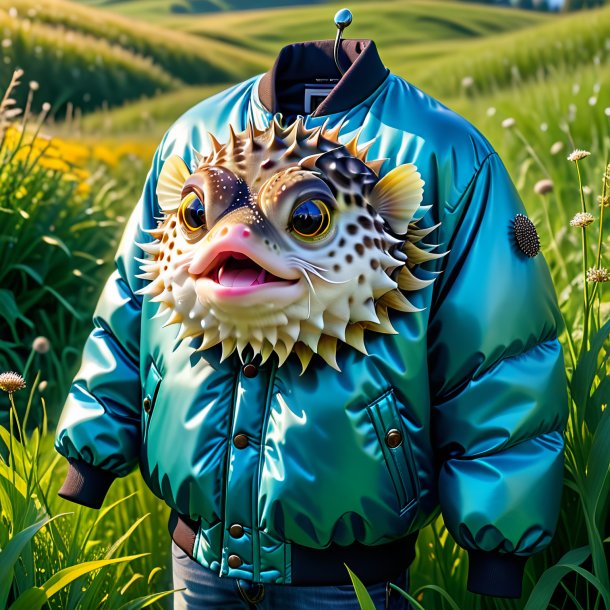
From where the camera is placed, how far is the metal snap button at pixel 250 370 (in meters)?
1.37

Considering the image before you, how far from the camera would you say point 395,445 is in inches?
53.1

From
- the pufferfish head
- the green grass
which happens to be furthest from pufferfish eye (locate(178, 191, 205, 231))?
the green grass

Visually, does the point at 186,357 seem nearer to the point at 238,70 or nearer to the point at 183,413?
the point at 183,413

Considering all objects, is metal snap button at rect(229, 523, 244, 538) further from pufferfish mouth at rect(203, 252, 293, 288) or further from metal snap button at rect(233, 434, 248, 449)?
pufferfish mouth at rect(203, 252, 293, 288)

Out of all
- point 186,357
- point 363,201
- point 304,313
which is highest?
point 363,201

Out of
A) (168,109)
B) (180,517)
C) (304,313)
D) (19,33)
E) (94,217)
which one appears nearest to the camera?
(304,313)

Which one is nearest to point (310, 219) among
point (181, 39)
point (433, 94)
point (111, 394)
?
point (111, 394)

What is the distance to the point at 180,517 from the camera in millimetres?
1555

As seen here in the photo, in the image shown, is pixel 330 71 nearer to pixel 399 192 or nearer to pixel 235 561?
pixel 399 192

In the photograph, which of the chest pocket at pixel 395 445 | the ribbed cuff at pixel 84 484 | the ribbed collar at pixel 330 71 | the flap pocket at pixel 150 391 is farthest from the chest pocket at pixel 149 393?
Result: the ribbed collar at pixel 330 71

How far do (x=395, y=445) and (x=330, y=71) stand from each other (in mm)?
709

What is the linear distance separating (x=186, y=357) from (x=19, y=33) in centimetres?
534

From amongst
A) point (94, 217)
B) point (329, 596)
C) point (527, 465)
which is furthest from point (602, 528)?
point (94, 217)

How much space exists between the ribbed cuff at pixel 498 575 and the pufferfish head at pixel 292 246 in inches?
16.6
